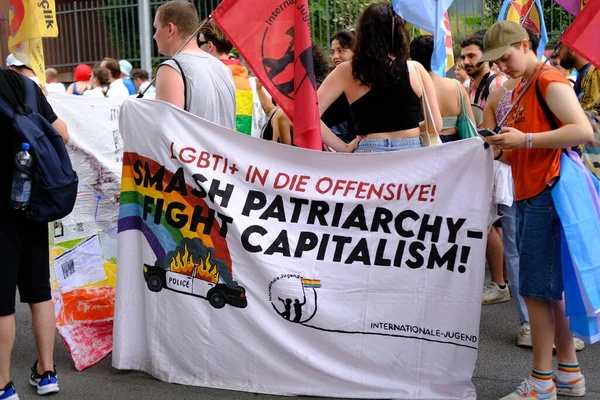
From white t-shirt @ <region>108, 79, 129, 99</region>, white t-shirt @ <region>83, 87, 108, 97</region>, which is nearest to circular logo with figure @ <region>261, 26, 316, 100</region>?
white t-shirt @ <region>108, 79, 129, 99</region>

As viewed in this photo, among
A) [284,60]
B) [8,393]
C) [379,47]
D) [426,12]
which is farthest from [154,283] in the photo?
[426,12]

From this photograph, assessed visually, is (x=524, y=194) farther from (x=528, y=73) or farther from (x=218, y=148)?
(x=218, y=148)

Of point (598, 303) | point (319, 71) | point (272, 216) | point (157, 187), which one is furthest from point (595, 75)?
point (157, 187)

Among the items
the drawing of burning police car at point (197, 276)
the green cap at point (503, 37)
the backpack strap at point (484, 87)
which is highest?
the green cap at point (503, 37)

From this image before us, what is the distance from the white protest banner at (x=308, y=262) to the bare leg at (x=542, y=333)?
270 mm

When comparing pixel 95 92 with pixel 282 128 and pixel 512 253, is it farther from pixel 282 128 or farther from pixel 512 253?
pixel 512 253

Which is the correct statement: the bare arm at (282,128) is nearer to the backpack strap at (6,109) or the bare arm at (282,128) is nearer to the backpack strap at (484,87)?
the backpack strap at (484,87)

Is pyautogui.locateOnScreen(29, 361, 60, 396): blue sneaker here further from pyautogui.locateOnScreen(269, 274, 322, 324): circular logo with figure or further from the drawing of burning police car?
pyautogui.locateOnScreen(269, 274, 322, 324): circular logo with figure

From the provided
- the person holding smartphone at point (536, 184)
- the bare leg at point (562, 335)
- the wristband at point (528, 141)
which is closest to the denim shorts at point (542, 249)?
the person holding smartphone at point (536, 184)

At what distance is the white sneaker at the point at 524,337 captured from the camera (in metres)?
5.07

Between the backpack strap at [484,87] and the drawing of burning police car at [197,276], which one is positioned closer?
the drawing of burning police car at [197,276]

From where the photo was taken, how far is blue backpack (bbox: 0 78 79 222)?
4066mm

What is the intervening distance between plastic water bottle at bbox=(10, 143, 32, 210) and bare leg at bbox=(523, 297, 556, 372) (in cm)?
247

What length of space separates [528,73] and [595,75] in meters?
2.09
